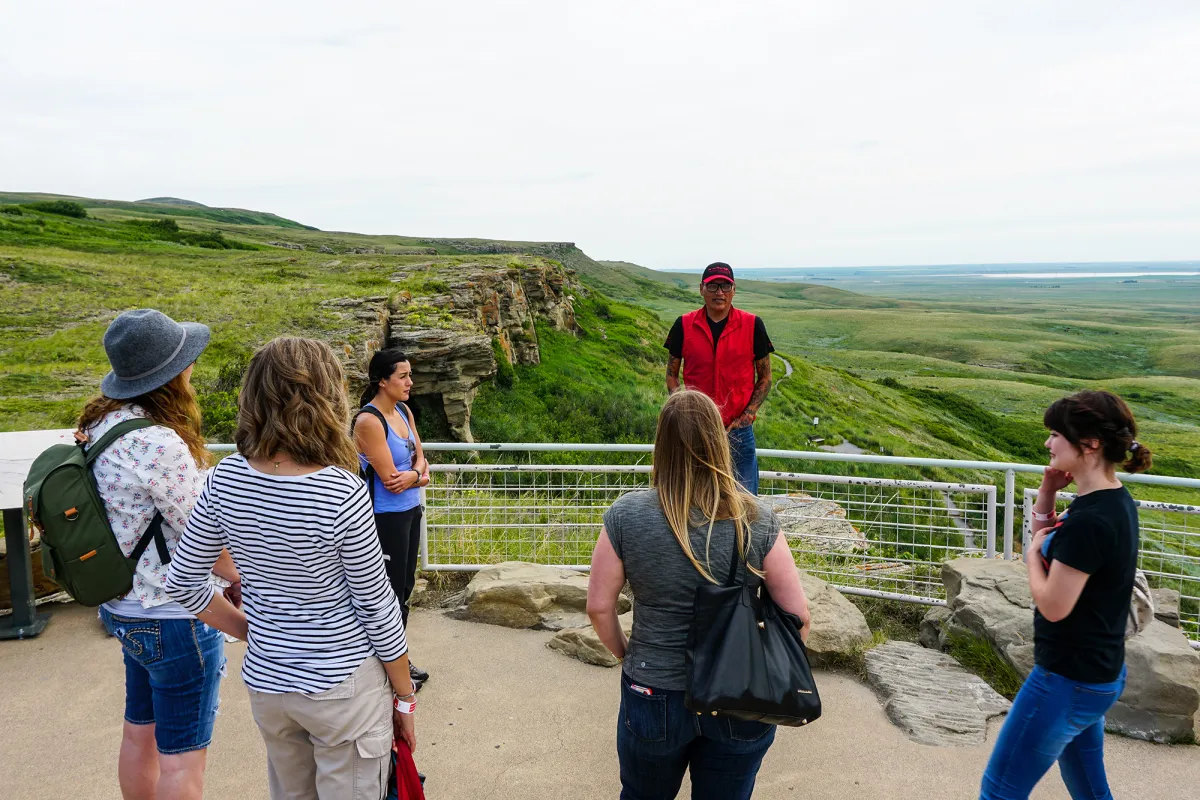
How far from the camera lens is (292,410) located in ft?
7.32

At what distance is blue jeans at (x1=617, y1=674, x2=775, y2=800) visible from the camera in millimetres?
2307

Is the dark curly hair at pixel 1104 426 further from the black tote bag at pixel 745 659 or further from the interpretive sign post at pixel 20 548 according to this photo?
the interpretive sign post at pixel 20 548

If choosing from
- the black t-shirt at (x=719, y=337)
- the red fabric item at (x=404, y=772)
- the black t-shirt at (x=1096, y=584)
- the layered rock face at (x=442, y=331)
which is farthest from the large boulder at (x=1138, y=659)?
the layered rock face at (x=442, y=331)

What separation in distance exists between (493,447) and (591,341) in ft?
112

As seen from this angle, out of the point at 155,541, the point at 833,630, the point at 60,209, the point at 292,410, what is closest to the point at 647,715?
the point at 292,410

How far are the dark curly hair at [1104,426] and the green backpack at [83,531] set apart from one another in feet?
10.2

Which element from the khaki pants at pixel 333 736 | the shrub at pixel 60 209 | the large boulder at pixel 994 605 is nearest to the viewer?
the khaki pants at pixel 333 736

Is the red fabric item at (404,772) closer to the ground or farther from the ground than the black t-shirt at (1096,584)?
closer to the ground

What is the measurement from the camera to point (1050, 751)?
274 cm

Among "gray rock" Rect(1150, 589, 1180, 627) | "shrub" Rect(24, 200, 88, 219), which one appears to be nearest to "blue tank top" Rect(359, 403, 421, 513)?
"gray rock" Rect(1150, 589, 1180, 627)

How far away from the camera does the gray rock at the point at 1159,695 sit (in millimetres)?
4148

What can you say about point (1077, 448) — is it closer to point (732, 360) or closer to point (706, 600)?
point (706, 600)

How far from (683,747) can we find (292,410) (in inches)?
60.2

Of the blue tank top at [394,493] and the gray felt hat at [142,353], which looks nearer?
the gray felt hat at [142,353]
